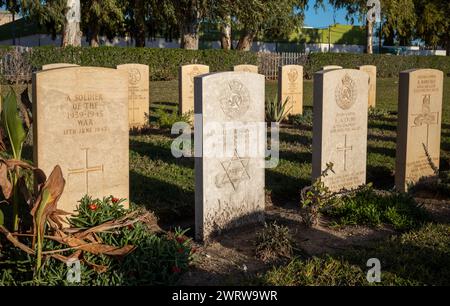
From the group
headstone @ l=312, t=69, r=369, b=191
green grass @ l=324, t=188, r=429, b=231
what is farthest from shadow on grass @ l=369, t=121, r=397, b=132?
green grass @ l=324, t=188, r=429, b=231

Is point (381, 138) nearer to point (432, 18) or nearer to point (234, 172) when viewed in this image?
point (234, 172)

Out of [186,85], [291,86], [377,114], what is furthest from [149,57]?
[377,114]

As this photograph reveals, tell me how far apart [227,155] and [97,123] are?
1272 millimetres

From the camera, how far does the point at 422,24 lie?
133ft

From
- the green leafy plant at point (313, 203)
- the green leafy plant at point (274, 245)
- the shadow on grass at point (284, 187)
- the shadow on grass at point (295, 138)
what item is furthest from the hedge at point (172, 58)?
the green leafy plant at point (274, 245)

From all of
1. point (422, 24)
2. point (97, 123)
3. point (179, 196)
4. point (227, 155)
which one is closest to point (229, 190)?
point (227, 155)

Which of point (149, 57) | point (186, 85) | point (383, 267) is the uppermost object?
point (149, 57)

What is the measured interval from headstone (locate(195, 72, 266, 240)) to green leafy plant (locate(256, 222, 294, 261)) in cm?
68

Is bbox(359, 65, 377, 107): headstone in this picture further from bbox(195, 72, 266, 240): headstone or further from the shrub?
the shrub

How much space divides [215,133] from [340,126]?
1.84 metres

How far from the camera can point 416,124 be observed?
7.12m

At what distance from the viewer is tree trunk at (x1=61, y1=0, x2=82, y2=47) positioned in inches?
917

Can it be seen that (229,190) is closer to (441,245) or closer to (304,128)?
(441,245)

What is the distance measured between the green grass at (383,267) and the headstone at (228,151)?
43.3 inches
